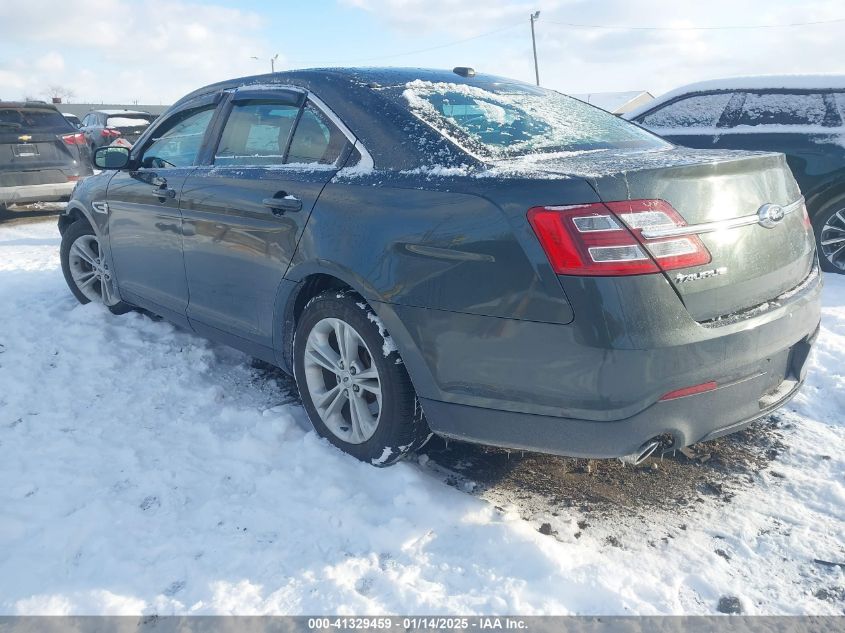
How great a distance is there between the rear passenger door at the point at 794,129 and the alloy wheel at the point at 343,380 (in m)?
4.62

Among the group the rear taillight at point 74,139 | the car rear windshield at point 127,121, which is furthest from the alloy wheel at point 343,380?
the car rear windshield at point 127,121

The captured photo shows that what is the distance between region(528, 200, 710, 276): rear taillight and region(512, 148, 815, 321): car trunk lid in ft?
0.13

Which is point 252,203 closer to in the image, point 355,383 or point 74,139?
point 355,383

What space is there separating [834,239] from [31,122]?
9.51 meters

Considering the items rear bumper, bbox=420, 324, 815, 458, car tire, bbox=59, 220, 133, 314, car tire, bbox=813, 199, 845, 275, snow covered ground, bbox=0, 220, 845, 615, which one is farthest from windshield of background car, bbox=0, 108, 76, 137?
car tire, bbox=813, 199, 845, 275

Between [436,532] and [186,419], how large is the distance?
148cm

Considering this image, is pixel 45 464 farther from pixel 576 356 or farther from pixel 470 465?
pixel 576 356

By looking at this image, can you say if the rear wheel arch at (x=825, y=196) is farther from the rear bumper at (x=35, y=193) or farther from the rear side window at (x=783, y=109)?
the rear bumper at (x=35, y=193)

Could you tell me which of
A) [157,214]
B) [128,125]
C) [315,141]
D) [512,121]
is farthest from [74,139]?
[512,121]

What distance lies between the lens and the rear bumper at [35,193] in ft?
27.8

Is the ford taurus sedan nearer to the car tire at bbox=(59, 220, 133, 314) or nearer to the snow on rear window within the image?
the car tire at bbox=(59, 220, 133, 314)

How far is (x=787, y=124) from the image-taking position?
602 cm

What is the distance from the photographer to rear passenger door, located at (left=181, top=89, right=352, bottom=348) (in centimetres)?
287

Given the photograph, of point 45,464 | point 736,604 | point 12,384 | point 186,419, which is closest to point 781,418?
point 736,604
